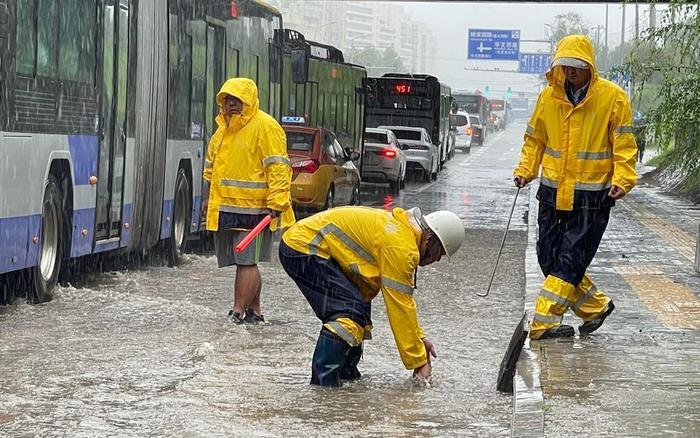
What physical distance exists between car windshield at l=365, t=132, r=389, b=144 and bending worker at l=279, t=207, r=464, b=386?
27.4 metres

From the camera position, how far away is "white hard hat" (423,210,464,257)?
8047mm

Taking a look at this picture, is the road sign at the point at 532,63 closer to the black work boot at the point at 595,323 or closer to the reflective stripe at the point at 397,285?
the black work boot at the point at 595,323

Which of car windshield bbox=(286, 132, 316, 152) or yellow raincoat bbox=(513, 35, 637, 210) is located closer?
yellow raincoat bbox=(513, 35, 637, 210)

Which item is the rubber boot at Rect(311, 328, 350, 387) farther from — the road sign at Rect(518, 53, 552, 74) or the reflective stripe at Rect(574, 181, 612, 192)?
the road sign at Rect(518, 53, 552, 74)

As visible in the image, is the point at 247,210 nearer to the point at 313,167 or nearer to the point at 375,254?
the point at 375,254

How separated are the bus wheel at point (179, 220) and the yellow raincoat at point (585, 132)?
23.3 ft

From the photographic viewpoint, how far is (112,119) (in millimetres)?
14148

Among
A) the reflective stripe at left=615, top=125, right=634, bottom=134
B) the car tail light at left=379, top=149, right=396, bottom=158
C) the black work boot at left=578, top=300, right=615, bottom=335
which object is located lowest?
the black work boot at left=578, top=300, right=615, bottom=335

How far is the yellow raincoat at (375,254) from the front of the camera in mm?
8047

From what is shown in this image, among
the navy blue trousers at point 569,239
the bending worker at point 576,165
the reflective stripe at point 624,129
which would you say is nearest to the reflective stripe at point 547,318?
the bending worker at point 576,165

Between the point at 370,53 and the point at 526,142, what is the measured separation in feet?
492

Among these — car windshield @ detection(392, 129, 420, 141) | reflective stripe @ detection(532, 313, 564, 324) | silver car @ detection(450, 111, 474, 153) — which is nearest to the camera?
reflective stripe @ detection(532, 313, 564, 324)

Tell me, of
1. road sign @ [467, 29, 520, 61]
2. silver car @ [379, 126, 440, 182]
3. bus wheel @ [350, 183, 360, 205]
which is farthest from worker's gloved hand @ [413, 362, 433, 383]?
road sign @ [467, 29, 520, 61]

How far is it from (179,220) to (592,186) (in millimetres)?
7901
